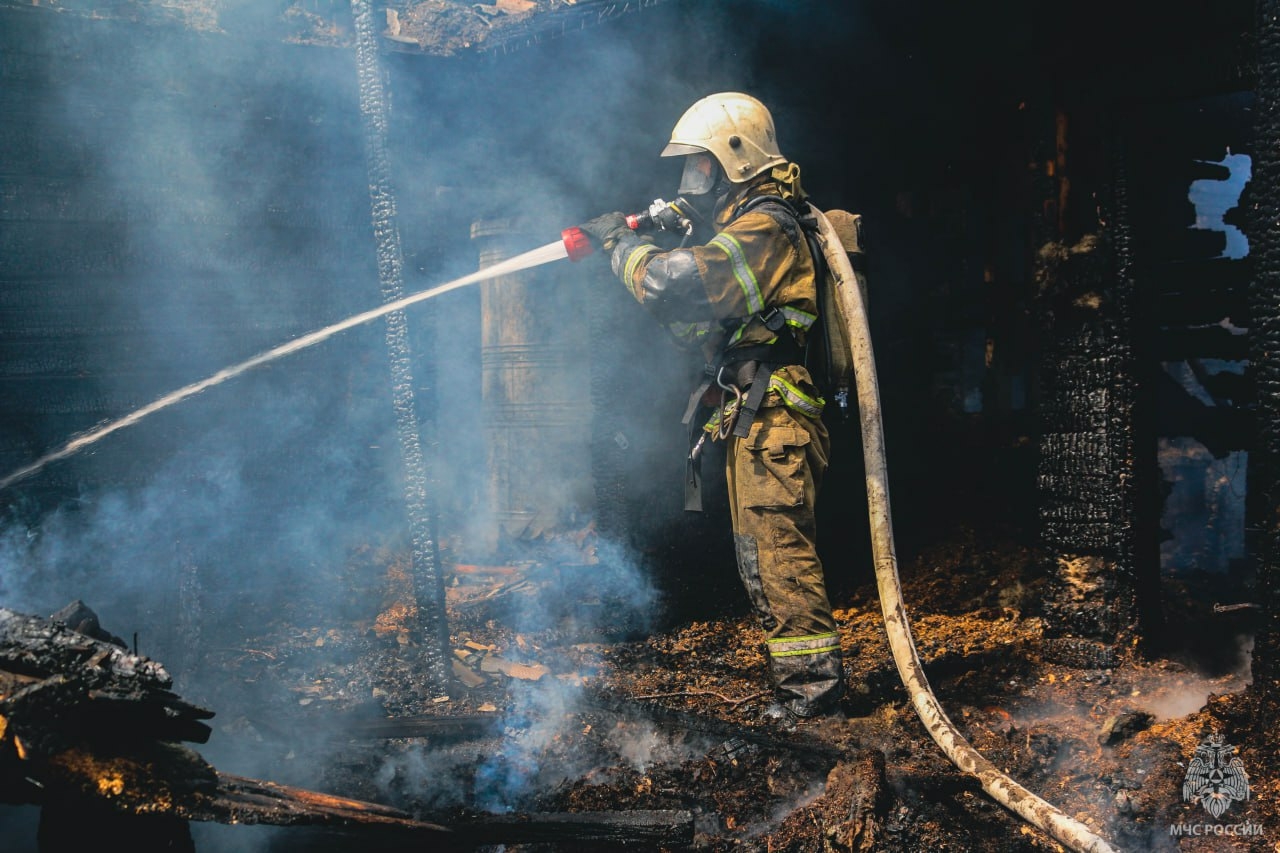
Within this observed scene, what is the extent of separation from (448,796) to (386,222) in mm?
3212

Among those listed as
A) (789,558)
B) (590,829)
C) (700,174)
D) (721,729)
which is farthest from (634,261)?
Result: (590,829)

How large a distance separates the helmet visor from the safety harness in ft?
0.83

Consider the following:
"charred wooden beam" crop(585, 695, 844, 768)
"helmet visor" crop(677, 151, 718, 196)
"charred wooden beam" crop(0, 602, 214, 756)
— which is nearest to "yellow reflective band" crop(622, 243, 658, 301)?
"helmet visor" crop(677, 151, 718, 196)

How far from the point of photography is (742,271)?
13.1ft

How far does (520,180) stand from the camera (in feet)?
23.4

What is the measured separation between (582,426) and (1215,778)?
5.28 m

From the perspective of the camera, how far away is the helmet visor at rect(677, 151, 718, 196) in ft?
14.5

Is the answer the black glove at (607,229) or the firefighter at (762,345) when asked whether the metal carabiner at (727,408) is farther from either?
the black glove at (607,229)

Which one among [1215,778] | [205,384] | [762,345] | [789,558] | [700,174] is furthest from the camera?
[205,384]

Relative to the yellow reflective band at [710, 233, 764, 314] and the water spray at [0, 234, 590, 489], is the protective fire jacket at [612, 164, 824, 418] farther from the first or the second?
the water spray at [0, 234, 590, 489]

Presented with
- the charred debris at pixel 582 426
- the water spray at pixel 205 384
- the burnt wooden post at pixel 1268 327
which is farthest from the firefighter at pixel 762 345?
the burnt wooden post at pixel 1268 327

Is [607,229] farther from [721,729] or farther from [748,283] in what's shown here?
[721,729]

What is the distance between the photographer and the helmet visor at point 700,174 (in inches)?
174

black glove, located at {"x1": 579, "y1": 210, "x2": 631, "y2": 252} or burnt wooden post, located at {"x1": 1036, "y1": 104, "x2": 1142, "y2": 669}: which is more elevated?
black glove, located at {"x1": 579, "y1": 210, "x2": 631, "y2": 252}
